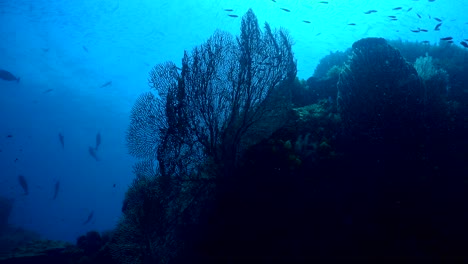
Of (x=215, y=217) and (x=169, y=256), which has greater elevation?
(x=215, y=217)

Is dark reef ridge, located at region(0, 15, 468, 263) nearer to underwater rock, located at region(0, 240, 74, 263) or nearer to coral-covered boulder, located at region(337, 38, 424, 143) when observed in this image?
coral-covered boulder, located at region(337, 38, 424, 143)

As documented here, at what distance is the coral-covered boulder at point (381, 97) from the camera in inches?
252

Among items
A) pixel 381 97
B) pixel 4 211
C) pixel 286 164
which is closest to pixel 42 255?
pixel 286 164

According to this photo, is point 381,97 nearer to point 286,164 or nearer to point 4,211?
point 286,164

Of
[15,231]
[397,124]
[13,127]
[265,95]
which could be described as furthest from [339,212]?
[13,127]

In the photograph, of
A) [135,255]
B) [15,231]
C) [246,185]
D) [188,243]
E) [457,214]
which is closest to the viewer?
[457,214]

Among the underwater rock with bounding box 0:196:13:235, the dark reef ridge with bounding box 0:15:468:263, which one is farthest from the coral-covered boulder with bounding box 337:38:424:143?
the underwater rock with bounding box 0:196:13:235

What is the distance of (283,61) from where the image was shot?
7078 mm

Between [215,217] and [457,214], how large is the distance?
477cm

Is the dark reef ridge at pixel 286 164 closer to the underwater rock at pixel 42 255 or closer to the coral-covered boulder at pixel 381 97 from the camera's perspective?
the coral-covered boulder at pixel 381 97

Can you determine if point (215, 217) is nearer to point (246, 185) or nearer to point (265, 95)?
point (246, 185)

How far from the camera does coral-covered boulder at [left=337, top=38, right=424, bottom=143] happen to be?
252 inches

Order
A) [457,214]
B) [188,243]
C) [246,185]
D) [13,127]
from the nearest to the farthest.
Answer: [457,214]
[246,185]
[188,243]
[13,127]

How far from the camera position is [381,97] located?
6.66 meters
